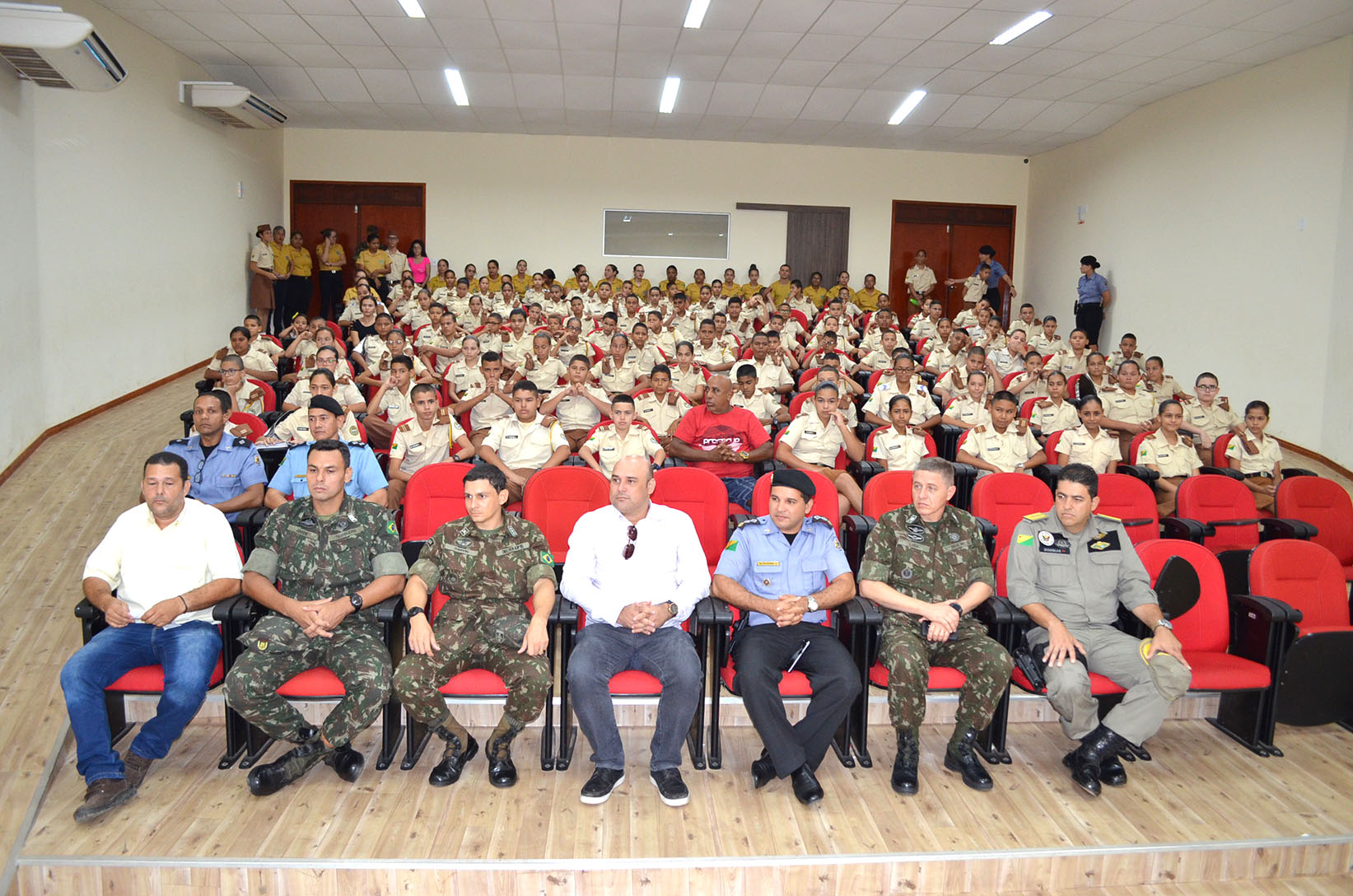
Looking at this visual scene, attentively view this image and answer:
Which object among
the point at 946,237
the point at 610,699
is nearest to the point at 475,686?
the point at 610,699

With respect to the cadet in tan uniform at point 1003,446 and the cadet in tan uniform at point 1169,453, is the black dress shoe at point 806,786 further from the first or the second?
the cadet in tan uniform at point 1169,453

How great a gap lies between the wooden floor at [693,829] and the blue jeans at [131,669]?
148 millimetres

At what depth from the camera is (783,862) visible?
2422 millimetres

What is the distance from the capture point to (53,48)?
4910mm

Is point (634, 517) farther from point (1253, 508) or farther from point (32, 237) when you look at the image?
point (32, 237)

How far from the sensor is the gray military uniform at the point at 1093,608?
2.85 meters

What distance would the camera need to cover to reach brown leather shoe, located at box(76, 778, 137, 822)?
251cm

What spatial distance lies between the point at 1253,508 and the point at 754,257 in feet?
29.8

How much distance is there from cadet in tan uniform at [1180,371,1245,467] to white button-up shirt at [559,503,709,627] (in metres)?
4.26

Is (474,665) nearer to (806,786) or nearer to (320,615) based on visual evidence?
(320,615)

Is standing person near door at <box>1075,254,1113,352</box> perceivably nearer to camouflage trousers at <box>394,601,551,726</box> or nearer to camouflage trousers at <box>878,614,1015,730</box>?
camouflage trousers at <box>878,614,1015,730</box>

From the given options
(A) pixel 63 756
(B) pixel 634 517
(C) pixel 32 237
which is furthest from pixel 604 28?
(A) pixel 63 756

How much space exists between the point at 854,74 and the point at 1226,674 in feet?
22.5

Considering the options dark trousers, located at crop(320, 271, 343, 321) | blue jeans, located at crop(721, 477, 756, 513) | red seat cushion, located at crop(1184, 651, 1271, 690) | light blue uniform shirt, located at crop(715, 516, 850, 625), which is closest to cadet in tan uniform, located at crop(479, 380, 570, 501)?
blue jeans, located at crop(721, 477, 756, 513)
